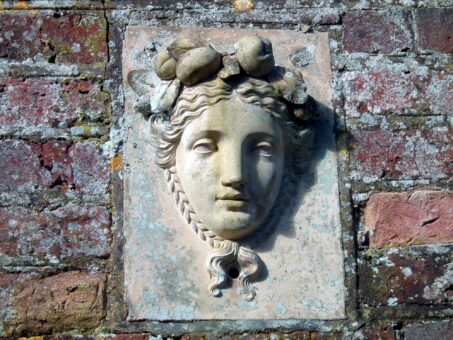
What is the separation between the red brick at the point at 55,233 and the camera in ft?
13.1

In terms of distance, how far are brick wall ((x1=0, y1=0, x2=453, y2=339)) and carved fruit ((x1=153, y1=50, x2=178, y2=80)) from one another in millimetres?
225

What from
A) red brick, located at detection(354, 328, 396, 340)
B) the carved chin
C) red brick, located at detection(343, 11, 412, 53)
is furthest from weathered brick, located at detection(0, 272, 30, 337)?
red brick, located at detection(343, 11, 412, 53)

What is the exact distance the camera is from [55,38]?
4.30m

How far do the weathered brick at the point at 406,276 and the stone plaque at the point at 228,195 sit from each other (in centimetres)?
11

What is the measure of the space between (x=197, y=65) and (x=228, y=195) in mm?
485

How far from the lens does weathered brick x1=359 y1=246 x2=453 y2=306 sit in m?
4.02

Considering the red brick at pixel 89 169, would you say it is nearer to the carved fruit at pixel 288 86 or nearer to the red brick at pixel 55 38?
the red brick at pixel 55 38

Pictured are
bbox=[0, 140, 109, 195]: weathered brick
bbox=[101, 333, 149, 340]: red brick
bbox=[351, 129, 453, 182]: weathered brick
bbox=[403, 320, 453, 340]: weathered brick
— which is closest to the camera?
bbox=[101, 333, 149, 340]: red brick

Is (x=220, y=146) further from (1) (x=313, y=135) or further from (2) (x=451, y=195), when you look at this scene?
(2) (x=451, y=195)

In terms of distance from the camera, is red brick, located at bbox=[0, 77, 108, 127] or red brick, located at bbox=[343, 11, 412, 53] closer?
red brick, located at bbox=[0, 77, 108, 127]

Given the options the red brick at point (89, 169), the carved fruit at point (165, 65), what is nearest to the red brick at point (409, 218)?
the carved fruit at point (165, 65)

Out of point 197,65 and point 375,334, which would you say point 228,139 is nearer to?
point 197,65

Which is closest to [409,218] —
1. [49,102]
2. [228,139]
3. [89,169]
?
[228,139]

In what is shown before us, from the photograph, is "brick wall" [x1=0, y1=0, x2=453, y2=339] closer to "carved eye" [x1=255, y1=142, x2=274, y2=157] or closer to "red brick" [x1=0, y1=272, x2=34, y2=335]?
"red brick" [x1=0, y1=272, x2=34, y2=335]
